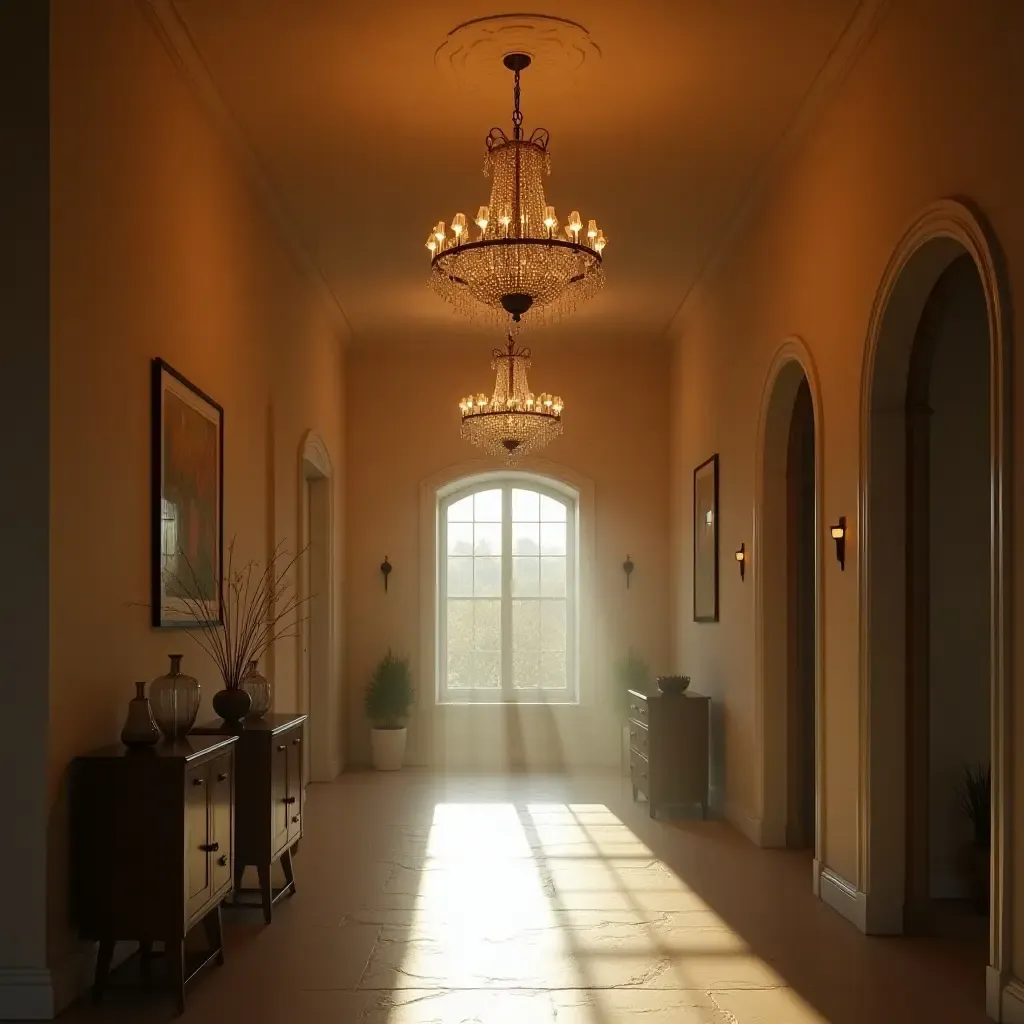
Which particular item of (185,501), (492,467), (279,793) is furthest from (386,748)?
(185,501)

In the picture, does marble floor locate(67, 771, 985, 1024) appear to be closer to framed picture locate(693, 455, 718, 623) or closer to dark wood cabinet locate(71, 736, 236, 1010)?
dark wood cabinet locate(71, 736, 236, 1010)

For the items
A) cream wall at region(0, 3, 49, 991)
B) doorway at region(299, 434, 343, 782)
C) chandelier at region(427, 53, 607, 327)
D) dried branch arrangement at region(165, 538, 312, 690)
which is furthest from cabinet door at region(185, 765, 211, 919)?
doorway at region(299, 434, 343, 782)

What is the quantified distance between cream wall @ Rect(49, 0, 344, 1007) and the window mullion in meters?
5.70

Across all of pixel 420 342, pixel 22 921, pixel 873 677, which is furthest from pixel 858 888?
pixel 420 342

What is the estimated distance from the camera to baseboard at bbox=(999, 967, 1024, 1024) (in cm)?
437

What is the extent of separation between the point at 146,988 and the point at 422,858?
294cm

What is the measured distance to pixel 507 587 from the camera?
1331 centimetres

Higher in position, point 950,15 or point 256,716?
point 950,15

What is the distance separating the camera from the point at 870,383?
6031mm

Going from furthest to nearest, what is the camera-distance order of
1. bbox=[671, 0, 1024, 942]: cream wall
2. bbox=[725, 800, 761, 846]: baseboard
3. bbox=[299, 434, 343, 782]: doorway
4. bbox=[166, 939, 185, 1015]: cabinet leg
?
bbox=[299, 434, 343, 782]: doorway
bbox=[725, 800, 761, 846]: baseboard
bbox=[166, 939, 185, 1015]: cabinet leg
bbox=[671, 0, 1024, 942]: cream wall

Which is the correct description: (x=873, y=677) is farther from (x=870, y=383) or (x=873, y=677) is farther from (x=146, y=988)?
(x=146, y=988)

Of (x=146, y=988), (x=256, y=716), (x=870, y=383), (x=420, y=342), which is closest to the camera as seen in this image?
(x=146, y=988)

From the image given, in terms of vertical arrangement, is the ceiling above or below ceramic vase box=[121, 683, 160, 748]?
above

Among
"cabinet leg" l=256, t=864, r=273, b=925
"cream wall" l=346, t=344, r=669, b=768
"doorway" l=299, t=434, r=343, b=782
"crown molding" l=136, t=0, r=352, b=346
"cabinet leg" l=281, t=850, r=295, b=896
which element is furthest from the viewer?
"cream wall" l=346, t=344, r=669, b=768
